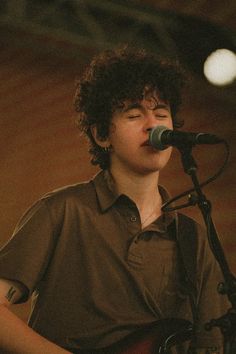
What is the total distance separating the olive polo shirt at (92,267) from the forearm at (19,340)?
0.11 metres

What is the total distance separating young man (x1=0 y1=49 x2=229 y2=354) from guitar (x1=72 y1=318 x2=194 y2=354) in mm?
13

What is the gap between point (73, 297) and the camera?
1637 mm

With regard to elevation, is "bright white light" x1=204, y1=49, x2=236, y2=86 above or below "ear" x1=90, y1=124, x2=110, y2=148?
above

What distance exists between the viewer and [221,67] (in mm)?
3641

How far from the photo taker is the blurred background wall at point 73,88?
134 inches

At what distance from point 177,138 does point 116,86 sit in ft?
1.72

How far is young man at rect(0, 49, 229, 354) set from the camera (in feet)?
5.19

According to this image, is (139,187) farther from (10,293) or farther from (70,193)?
(10,293)

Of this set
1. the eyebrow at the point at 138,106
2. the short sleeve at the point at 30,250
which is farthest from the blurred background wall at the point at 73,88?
the short sleeve at the point at 30,250

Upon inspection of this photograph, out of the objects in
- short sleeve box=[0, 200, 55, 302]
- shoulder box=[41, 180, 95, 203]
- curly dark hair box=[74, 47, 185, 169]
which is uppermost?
curly dark hair box=[74, 47, 185, 169]

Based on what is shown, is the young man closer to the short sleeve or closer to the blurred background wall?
the short sleeve

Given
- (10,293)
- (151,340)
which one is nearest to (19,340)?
(10,293)

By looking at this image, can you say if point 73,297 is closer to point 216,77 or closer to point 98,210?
point 98,210

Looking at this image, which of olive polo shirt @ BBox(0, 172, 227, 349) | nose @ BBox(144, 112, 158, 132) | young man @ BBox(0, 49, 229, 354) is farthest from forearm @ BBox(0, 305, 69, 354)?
nose @ BBox(144, 112, 158, 132)
